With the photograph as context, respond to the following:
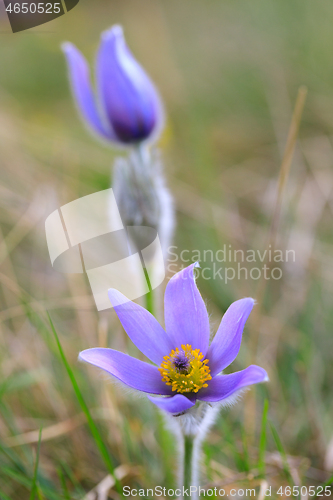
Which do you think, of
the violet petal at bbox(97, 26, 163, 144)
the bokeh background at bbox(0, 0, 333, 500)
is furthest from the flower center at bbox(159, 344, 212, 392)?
the violet petal at bbox(97, 26, 163, 144)

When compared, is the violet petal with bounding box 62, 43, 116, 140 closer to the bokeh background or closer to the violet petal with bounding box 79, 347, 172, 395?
the bokeh background

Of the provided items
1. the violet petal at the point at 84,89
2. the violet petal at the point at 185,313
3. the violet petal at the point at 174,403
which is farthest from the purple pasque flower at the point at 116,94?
the violet petal at the point at 174,403

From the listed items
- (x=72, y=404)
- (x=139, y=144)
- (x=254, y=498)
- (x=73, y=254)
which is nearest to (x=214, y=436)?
(x=254, y=498)

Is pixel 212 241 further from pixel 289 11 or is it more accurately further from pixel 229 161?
pixel 289 11

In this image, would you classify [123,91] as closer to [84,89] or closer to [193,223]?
[84,89]

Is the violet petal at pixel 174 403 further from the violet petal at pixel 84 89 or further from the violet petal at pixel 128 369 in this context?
the violet petal at pixel 84 89

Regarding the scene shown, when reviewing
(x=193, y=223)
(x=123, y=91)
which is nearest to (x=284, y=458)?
(x=123, y=91)
